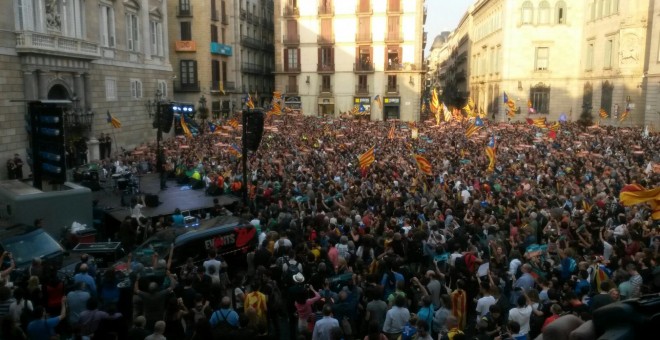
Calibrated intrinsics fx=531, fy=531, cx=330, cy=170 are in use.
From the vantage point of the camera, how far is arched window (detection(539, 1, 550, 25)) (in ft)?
157

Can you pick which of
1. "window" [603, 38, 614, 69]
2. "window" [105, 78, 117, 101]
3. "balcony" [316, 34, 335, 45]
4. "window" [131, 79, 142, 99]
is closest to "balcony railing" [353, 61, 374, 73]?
"balcony" [316, 34, 335, 45]

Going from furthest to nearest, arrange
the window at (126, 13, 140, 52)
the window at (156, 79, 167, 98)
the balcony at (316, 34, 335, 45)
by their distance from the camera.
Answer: the balcony at (316, 34, 335, 45)
the window at (156, 79, 167, 98)
the window at (126, 13, 140, 52)

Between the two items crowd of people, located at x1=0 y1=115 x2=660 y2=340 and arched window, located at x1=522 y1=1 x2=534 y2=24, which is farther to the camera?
arched window, located at x1=522 y1=1 x2=534 y2=24

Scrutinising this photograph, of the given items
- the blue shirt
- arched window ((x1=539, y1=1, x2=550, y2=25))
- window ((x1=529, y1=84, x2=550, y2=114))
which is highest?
arched window ((x1=539, y1=1, x2=550, y2=25))

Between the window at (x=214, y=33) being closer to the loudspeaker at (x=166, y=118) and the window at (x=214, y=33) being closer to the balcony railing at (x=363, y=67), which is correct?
the balcony railing at (x=363, y=67)

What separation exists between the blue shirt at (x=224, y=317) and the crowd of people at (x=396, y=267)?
0.10 feet

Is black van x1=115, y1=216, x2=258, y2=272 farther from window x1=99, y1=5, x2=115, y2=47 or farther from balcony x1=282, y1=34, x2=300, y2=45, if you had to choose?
balcony x1=282, y1=34, x2=300, y2=45

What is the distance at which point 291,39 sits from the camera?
2247 inches

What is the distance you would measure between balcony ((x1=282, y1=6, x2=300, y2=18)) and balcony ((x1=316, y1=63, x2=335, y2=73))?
19.0 feet

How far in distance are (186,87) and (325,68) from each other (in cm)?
1552

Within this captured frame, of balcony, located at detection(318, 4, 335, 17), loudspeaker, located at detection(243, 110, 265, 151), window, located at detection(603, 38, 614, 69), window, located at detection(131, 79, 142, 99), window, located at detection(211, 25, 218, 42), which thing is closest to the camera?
loudspeaker, located at detection(243, 110, 265, 151)

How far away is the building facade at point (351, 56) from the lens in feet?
181

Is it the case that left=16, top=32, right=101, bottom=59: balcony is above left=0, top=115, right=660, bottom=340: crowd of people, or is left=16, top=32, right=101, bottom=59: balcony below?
above

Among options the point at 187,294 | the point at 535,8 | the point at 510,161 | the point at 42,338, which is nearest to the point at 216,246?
the point at 187,294
